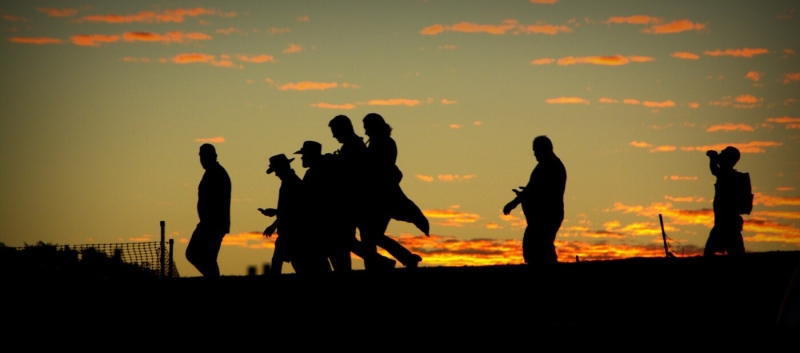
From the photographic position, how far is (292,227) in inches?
600

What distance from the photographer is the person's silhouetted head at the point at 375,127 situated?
1491cm

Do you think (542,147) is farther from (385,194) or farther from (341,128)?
(341,128)

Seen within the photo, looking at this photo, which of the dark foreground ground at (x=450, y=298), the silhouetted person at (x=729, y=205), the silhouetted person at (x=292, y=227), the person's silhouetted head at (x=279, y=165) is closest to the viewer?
the dark foreground ground at (x=450, y=298)

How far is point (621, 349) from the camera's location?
9.43m

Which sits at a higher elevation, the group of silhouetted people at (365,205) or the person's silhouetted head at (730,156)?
the person's silhouetted head at (730,156)

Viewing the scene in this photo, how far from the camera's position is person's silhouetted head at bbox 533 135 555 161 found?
15133mm

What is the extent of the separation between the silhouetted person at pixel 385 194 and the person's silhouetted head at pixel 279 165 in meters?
1.44

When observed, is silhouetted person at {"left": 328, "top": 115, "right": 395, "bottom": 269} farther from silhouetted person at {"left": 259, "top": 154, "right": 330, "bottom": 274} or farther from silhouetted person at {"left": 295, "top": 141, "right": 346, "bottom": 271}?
silhouetted person at {"left": 259, "top": 154, "right": 330, "bottom": 274}

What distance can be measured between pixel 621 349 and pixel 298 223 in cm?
639

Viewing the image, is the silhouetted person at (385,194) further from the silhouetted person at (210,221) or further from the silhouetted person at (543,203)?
the silhouetted person at (210,221)

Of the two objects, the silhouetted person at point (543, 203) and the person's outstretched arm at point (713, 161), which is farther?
the person's outstretched arm at point (713, 161)

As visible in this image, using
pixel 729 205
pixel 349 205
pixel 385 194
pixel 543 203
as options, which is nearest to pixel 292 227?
pixel 349 205

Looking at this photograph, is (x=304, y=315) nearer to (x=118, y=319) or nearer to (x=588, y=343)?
(x=118, y=319)

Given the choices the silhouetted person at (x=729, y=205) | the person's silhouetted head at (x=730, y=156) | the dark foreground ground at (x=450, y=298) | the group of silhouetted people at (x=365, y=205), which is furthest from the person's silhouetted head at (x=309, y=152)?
the person's silhouetted head at (x=730, y=156)
